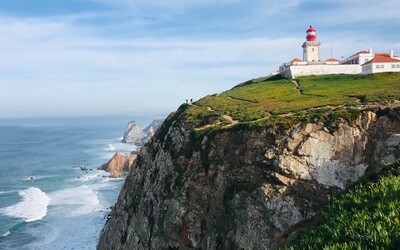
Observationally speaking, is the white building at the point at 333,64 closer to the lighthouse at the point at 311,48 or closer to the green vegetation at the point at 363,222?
the lighthouse at the point at 311,48

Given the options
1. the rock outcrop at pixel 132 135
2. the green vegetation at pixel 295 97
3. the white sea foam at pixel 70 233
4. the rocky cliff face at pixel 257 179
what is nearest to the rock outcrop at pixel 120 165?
the white sea foam at pixel 70 233

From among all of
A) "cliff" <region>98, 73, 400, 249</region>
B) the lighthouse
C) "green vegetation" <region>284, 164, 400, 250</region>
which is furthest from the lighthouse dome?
"green vegetation" <region>284, 164, 400, 250</region>

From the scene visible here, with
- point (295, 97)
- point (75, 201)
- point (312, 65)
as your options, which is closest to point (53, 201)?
point (75, 201)

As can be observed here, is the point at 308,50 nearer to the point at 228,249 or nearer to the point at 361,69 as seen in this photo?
the point at 361,69

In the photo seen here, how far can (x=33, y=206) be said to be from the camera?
67500 mm

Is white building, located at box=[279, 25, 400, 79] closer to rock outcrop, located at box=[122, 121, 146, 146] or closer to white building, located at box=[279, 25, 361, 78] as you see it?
white building, located at box=[279, 25, 361, 78]

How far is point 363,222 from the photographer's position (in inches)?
376

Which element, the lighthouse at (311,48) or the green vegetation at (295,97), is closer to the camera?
the green vegetation at (295,97)

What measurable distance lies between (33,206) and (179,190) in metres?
46.4

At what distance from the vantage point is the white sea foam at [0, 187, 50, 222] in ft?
206

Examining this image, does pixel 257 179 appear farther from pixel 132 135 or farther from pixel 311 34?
pixel 132 135

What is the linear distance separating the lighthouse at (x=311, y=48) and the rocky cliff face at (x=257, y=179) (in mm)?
43988

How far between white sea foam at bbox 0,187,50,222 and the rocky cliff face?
35563mm

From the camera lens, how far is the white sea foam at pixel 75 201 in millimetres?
64450
